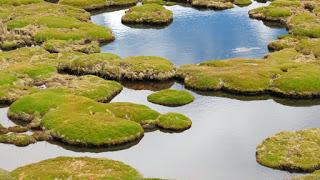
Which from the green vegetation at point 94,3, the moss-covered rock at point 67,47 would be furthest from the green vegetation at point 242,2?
the moss-covered rock at point 67,47

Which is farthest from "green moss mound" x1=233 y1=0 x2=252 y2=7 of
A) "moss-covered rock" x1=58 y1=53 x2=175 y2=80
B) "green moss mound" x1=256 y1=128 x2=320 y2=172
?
"green moss mound" x1=256 y1=128 x2=320 y2=172

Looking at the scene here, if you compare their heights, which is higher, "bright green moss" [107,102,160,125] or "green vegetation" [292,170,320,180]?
"green vegetation" [292,170,320,180]

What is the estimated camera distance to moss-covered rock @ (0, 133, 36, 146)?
45.4 m

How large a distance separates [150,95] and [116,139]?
12.6 m

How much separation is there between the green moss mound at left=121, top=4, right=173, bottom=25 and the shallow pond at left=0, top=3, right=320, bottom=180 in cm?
840

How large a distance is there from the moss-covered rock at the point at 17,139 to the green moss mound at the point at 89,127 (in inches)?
84.5

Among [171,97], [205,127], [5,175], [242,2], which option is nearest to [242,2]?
[242,2]

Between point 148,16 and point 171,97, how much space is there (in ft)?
119

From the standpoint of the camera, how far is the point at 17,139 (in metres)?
45.7

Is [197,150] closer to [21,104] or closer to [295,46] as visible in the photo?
[21,104]

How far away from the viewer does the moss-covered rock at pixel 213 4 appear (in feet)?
329

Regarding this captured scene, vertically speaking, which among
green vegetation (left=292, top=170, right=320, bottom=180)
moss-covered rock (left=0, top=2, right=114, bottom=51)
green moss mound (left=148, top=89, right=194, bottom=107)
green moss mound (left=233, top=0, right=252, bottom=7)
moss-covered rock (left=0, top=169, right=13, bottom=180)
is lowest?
green moss mound (left=233, top=0, right=252, bottom=7)

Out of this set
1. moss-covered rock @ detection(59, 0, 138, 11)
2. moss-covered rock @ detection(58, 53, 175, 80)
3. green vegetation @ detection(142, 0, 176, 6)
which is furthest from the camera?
green vegetation @ detection(142, 0, 176, 6)

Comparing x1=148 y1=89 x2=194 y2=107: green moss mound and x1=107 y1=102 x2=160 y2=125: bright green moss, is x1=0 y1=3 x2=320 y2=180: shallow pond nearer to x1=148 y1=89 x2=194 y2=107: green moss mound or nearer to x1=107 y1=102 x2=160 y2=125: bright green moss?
x1=148 y1=89 x2=194 y2=107: green moss mound
